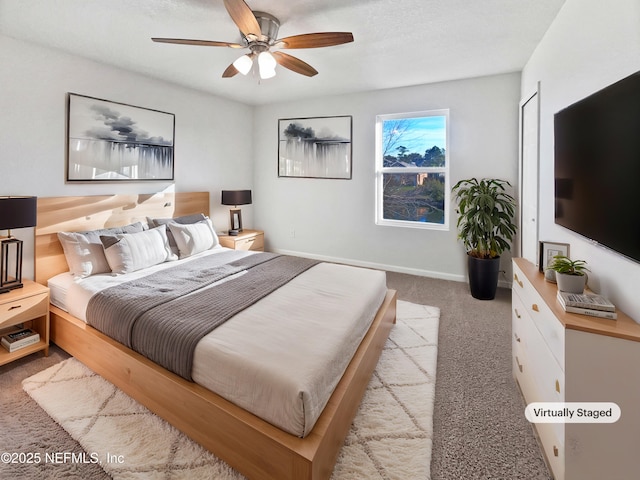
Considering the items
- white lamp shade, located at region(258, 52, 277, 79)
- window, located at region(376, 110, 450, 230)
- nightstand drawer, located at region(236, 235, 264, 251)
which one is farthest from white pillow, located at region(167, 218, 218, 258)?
window, located at region(376, 110, 450, 230)

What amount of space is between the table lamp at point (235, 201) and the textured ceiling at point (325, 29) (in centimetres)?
149

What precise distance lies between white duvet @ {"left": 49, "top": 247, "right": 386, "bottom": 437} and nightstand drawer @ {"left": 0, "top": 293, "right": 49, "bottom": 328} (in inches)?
6.2

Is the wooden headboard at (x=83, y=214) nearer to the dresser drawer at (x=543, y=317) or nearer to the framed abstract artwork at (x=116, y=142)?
the framed abstract artwork at (x=116, y=142)

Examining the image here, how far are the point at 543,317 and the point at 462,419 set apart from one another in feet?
2.52

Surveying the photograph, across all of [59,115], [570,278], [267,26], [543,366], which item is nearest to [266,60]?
[267,26]

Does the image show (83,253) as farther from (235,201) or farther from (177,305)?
(235,201)

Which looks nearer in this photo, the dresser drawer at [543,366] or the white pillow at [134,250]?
the dresser drawer at [543,366]

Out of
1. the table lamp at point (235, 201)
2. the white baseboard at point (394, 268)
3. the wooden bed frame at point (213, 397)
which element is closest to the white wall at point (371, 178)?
the white baseboard at point (394, 268)

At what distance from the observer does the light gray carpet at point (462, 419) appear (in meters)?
1.53

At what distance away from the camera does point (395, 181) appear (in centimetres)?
461

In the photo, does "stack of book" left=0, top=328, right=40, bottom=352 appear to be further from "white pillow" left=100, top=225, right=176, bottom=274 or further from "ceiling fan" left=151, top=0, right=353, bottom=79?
"ceiling fan" left=151, top=0, right=353, bottom=79

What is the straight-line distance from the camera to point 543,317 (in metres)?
1.55

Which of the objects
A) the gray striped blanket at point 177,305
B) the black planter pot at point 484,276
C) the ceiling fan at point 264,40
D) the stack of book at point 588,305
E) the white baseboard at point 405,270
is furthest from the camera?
the white baseboard at point 405,270

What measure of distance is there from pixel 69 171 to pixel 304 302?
2.66m
